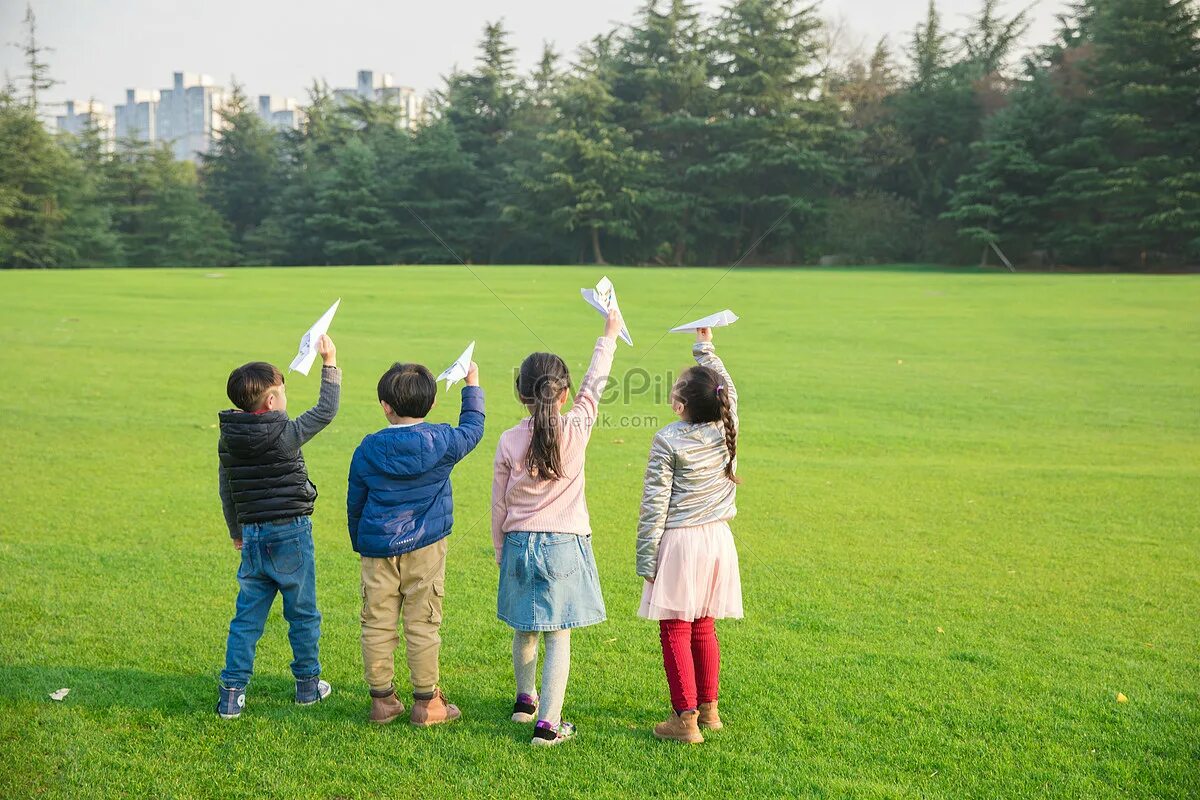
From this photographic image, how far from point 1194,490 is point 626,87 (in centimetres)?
4364

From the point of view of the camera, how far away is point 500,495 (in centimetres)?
394

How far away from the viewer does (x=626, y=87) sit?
1908 inches

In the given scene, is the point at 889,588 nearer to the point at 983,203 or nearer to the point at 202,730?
the point at 202,730

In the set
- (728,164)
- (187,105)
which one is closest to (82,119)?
(728,164)

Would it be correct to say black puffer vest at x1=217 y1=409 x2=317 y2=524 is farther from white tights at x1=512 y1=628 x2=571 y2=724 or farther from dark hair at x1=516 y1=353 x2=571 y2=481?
white tights at x1=512 y1=628 x2=571 y2=724

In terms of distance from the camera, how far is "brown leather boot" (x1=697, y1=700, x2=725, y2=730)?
3.98 meters

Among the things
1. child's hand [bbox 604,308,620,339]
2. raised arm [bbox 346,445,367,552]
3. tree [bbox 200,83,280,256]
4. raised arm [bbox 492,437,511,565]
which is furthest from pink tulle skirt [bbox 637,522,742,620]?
tree [bbox 200,83,280,256]

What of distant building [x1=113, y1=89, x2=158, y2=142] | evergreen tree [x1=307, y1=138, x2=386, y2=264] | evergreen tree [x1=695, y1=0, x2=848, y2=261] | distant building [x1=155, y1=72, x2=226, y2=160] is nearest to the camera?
evergreen tree [x1=695, y1=0, x2=848, y2=261]

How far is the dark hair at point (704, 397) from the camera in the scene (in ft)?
12.7

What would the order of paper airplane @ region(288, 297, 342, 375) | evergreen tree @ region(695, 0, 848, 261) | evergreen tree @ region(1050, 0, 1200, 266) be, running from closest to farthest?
paper airplane @ region(288, 297, 342, 375), evergreen tree @ region(1050, 0, 1200, 266), evergreen tree @ region(695, 0, 848, 261)

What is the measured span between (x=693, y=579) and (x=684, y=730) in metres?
0.61

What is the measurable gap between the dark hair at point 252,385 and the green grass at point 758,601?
1.32 m

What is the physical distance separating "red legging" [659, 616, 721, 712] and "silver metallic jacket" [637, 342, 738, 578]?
→ 0.26 m

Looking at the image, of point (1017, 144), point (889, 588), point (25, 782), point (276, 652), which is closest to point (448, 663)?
point (276, 652)
